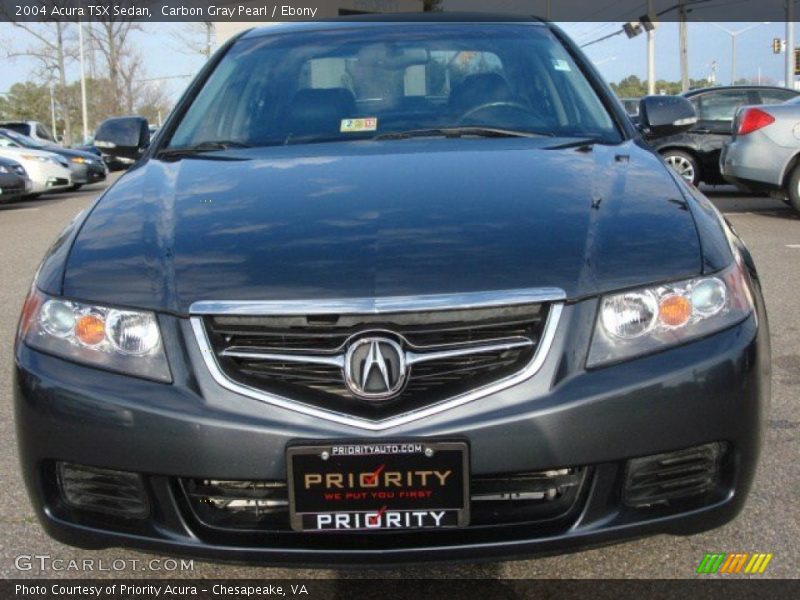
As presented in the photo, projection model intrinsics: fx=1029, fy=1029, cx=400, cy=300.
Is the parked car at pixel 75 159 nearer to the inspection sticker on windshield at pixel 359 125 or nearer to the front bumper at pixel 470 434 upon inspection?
the inspection sticker on windshield at pixel 359 125

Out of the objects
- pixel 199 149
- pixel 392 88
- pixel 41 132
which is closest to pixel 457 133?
pixel 392 88

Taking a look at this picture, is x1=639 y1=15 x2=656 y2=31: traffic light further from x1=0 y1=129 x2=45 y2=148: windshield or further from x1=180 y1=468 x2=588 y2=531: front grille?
x1=180 y1=468 x2=588 y2=531: front grille

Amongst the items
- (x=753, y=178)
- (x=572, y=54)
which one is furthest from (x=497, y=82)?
(x=753, y=178)

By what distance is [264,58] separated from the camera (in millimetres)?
3873

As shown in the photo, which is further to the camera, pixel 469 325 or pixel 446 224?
pixel 446 224

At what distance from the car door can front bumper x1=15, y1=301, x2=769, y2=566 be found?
37.7 feet

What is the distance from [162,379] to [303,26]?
Result: 7.55 feet

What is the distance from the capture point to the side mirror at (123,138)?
396cm

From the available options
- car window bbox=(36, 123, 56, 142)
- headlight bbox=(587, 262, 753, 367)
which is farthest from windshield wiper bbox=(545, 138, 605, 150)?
car window bbox=(36, 123, 56, 142)

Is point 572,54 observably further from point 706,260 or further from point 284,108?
point 706,260

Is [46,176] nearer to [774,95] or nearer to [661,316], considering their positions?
[774,95]

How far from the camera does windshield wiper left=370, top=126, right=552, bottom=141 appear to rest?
10.9 feet

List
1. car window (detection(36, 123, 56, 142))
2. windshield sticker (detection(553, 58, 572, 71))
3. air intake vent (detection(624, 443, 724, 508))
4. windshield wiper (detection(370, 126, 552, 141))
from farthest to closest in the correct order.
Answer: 1. car window (detection(36, 123, 56, 142))
2. windshield sticker (detection(553, 58, 572, 71))
3. windshield wiper (detection(370, 126, 552, 141))
4. air intake vent (detection(624, 443, 724, 508))

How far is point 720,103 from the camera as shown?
1348cm
